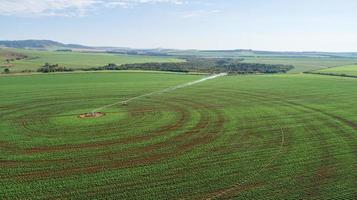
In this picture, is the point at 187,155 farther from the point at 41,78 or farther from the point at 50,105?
the point at 41,78

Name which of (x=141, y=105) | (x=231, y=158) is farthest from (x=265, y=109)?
(x=231, y=158)

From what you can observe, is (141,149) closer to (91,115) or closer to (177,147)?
(177,147)

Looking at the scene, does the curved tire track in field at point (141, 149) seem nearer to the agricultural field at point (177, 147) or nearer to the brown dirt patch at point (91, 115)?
the agricultural field at point (177, 147)

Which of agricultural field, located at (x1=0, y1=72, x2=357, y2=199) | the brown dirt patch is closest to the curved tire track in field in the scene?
agricultural field, located at (x1=0, y1=72, x2=357, y2=199)

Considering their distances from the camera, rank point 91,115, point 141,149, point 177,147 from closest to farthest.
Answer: point 141,149 < point 177,147 < point 91,115

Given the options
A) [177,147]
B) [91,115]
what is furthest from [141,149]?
[91,115]

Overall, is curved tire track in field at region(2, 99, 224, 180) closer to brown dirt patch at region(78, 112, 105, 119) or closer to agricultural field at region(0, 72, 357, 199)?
agricultural field at region(0, 72, 357, 199)

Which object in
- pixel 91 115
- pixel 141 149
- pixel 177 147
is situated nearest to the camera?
pixel 141 149

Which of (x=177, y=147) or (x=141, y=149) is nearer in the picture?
(x=141, y=149)

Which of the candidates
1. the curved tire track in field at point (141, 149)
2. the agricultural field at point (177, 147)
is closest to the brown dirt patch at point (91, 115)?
the agricultural field at point (177, 147)
